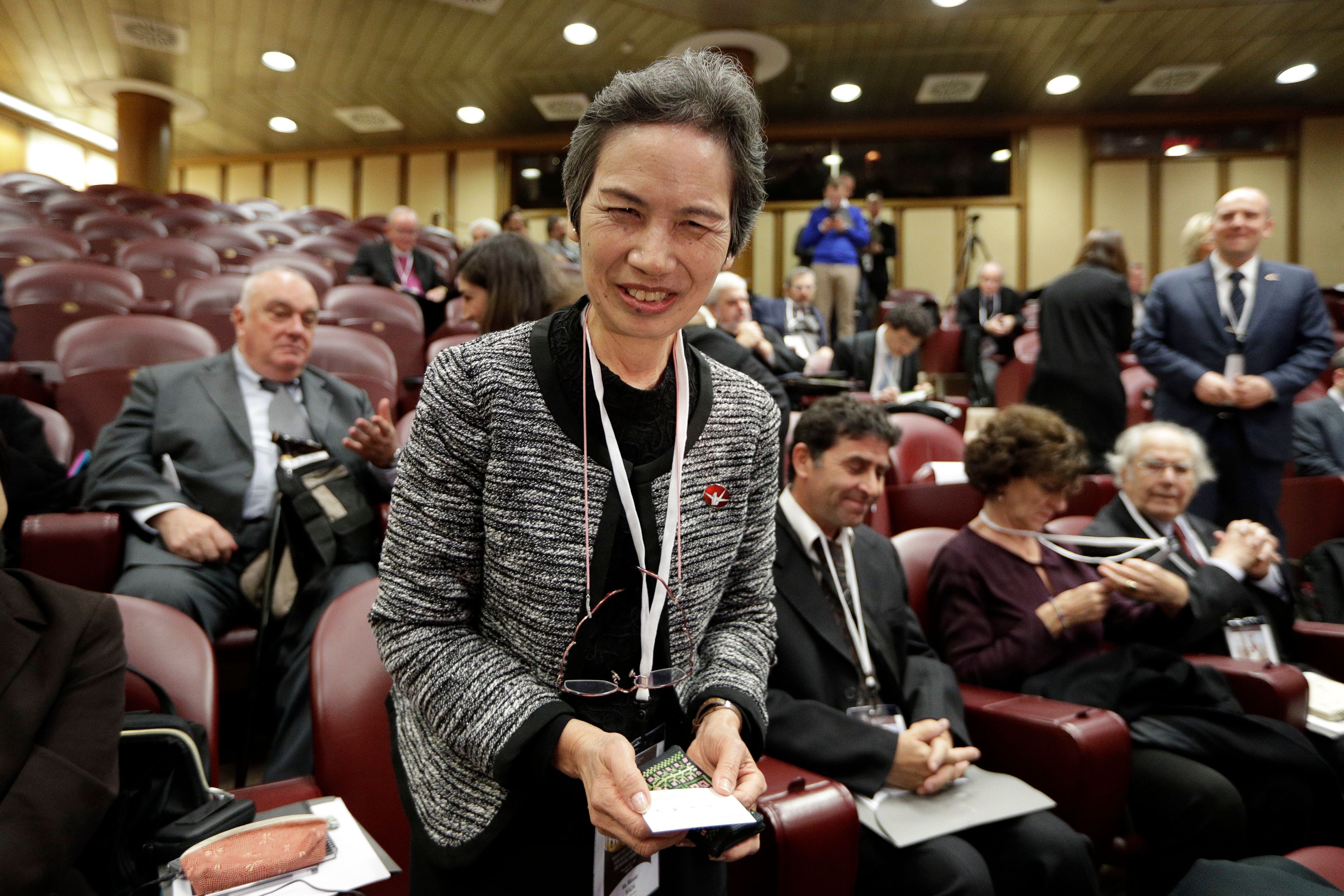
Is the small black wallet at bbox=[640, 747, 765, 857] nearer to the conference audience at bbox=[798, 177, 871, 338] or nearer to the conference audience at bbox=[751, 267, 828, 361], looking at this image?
the conference audience at bbox=[751, 267, 828, 361]

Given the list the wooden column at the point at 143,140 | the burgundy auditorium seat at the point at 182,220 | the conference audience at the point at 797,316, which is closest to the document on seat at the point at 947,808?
the conference audience at the point at 797,316

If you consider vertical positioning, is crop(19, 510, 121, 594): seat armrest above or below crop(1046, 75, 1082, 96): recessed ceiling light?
below

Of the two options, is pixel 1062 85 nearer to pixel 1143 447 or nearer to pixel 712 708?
pixel 1143 447

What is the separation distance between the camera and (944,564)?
1987 millimetres

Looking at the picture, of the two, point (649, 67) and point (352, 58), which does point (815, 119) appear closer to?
point (352, 58)

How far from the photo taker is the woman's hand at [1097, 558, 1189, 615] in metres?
1.92

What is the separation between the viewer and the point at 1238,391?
2.76m

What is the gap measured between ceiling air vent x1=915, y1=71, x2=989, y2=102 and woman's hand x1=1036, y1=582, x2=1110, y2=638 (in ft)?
23.6

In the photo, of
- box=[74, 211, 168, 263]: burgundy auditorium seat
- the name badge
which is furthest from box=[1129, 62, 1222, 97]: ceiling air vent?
box=[74, 211, 168, 263]: burgundy auditorium seat

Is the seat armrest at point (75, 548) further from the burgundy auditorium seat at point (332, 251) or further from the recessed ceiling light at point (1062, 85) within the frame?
the recessed ceiling light at point (1062, 85)

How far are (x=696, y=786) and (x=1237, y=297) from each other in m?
3.07

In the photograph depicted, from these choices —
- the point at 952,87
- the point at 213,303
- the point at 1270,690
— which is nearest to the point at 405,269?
the point at 213,303

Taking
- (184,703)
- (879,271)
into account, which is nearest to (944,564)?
(184,703)

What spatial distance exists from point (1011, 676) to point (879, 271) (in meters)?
6.22
